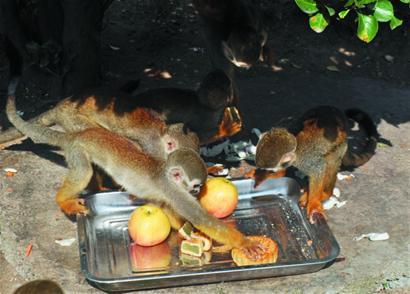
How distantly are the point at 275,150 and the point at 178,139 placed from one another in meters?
0.82

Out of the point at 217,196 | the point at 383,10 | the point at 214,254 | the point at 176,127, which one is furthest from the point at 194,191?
the point at 383,10

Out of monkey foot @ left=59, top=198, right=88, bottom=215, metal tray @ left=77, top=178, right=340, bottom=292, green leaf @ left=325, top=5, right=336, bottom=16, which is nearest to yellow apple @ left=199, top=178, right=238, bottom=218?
metal tray @ left=77, top=178, right=340, bottom=292

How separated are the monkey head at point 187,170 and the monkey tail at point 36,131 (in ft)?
3.03

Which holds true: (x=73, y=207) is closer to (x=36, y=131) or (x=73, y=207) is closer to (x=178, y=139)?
(x=36, y=131)

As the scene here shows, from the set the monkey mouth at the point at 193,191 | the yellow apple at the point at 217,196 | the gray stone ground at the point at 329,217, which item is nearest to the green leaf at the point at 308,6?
the monkey mouth at the point at 193,191

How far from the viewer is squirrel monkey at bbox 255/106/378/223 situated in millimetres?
4828

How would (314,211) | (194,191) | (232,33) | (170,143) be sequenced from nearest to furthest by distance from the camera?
(194,191)
(314,211)
(170,143)
(232,33)

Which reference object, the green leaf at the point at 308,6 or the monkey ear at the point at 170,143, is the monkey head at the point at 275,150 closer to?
the monkey ear at the point at 170,143

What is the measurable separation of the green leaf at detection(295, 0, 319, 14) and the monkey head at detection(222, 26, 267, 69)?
5.94ft

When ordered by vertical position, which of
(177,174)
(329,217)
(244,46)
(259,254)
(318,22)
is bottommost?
(329,217)

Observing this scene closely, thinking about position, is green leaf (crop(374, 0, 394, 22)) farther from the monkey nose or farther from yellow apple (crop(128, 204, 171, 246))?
yellow apple (crop(128, 204, 171, 246))

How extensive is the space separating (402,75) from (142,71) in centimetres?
295

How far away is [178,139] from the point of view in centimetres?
522

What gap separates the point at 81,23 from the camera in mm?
6430
